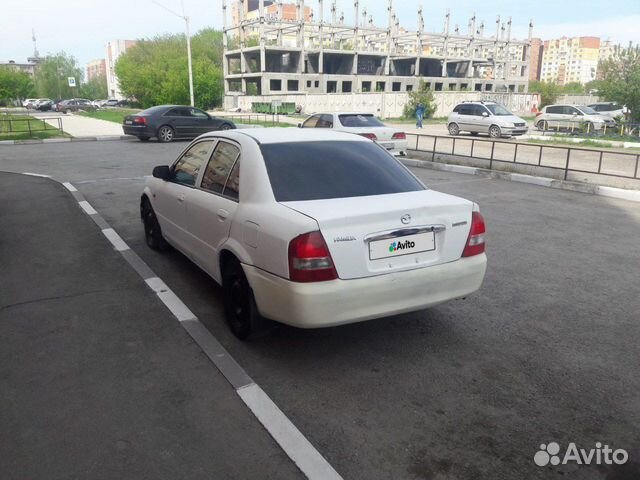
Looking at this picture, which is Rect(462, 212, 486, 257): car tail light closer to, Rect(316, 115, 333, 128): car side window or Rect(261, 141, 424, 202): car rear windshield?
Rect(261, 141, 424, 202): car rear windshield

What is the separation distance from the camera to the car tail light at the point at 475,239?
4.07 metres

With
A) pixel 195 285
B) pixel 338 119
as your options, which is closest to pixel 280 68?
pixel 338 119

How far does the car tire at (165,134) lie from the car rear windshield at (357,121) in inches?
402

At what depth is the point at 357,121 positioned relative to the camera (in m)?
15.9

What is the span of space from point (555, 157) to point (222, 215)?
15.6 metres

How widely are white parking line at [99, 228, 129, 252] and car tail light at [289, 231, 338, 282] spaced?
156 inches

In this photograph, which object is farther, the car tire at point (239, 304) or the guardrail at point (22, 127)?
the guardrail at point (22, 127)

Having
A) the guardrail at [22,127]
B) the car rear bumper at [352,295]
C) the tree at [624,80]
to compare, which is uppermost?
the tree at [624,80]

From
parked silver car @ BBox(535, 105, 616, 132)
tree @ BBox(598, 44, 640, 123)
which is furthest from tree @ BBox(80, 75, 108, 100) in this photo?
tree @ BBox(598, 44, 640, 123)

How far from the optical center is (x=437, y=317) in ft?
15.6

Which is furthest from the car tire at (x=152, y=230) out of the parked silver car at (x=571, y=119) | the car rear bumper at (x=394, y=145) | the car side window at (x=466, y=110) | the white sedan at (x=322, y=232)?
the parked silver car at (x=571, y=119)

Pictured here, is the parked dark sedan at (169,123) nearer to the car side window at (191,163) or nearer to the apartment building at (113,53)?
the car side window at (191,163)

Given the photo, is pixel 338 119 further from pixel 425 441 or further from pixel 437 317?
pixel 425 441

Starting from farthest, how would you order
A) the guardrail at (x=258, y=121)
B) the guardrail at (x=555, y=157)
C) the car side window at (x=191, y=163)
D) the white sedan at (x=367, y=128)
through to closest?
the guardrail at (x=258, y=121) → the white sedan at (x=367, y=128) → the guardrail at (x=555, y=157) → the car side window at (x=191, y=163)
